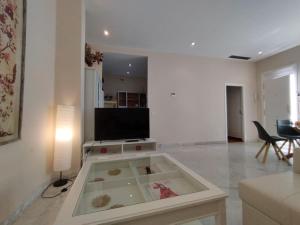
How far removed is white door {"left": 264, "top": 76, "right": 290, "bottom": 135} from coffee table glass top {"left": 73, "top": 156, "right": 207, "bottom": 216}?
4.90 meters

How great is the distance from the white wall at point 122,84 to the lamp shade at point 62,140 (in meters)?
4.79

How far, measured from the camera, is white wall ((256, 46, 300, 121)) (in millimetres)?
4195

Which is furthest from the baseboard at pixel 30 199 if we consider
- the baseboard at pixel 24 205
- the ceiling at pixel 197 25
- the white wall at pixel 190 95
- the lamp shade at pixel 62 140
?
the ceiling at pixel 197 25

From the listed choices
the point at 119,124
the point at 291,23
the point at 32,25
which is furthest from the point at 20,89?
the point at 291,23

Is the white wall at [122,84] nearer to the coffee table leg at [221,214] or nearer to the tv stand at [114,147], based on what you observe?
the tv stand at [114,147]

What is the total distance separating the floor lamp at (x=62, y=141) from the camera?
1.96 metres

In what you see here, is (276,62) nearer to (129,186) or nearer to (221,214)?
(221,214)

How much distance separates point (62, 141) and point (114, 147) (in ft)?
2.88

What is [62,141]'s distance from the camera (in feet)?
6.55

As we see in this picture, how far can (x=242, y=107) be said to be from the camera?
5.37 metres

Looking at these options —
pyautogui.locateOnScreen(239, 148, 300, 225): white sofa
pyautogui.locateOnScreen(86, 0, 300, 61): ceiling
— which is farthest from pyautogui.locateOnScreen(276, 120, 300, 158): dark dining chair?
pyautogui.locateOnScreen(239, 148, 300, 225): white sofa

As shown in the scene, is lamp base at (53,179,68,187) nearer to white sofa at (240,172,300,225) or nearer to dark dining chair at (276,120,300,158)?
white sofa at (240,172,300,225)

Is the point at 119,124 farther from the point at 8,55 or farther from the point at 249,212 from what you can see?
the point at 249,212

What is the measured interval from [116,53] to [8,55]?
3.31m
